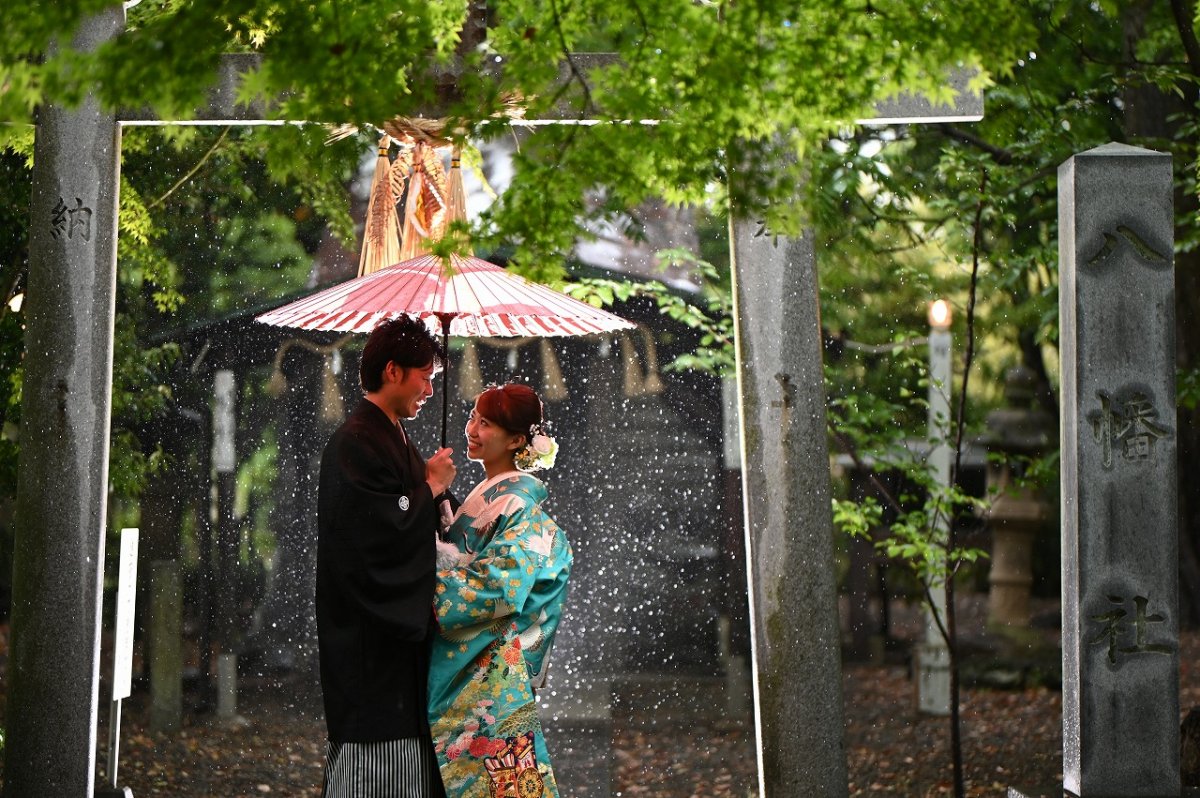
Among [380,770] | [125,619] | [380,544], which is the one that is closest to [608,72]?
[380,544]

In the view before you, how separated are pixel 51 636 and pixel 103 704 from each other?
11.4 ft

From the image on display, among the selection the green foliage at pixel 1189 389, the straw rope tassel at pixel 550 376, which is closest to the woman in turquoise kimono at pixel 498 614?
the straw rope tassel at pixel 550 376

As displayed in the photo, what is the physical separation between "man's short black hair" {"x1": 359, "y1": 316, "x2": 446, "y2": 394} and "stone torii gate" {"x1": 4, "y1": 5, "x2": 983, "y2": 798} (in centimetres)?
119

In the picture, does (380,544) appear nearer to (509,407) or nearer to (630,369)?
(509,407)

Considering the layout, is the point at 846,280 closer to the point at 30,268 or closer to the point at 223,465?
the point at 223,465

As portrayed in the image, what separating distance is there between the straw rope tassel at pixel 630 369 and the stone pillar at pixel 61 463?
11.8 feet

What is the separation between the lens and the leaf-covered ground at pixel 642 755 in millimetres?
7172

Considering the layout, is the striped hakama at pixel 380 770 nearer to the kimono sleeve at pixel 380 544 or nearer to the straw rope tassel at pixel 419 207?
the kimono sleeve at pixel 380 544

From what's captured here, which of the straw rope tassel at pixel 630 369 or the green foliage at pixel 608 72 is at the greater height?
the green foliage at pixel 608 72

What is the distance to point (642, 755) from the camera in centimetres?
749

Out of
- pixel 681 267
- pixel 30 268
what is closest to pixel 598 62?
pixel 30 268

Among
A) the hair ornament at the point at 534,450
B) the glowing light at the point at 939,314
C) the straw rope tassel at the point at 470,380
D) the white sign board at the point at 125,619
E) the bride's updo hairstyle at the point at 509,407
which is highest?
the glowing light at the point at 939,314

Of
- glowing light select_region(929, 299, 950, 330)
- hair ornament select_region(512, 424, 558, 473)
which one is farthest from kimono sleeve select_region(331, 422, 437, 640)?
glowing light select_region(929, 299, 950, 330)

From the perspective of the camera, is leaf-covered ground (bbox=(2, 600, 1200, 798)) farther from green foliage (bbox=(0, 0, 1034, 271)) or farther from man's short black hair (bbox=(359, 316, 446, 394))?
green foliage (bbox=(0, 0, 1034, 271))
